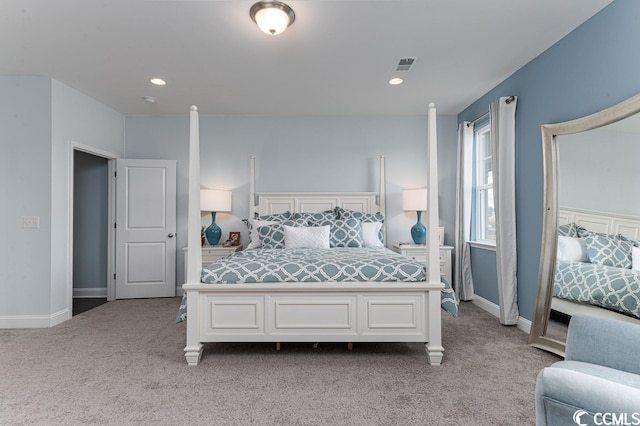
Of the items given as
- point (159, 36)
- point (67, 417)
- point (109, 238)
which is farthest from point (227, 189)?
point (67, 417)

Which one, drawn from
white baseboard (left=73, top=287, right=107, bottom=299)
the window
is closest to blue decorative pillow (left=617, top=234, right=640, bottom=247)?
the window

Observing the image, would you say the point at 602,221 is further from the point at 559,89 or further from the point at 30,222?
the point at 30,222

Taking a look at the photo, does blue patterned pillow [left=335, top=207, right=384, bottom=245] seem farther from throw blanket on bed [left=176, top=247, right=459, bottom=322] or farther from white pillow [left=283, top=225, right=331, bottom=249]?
throw blanket on bed [left=176, top=247, right=459, bottom=322]

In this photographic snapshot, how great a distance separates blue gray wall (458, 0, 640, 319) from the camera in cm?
221

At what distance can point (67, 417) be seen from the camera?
1.81m

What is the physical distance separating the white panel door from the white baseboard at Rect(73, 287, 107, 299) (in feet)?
1.34

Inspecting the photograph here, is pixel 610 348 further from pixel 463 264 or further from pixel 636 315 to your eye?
pixel 463 264

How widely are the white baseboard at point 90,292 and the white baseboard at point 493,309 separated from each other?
16.8 ft

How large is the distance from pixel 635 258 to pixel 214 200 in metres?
4.12

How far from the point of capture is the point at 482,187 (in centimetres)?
422

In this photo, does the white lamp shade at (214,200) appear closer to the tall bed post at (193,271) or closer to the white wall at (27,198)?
the white wall at (27,198)

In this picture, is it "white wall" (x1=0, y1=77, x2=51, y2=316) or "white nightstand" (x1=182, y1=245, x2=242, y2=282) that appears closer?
"white wall" (x1=0, y1=77, x2=51, y2=316)

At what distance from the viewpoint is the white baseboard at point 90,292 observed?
15.3ft

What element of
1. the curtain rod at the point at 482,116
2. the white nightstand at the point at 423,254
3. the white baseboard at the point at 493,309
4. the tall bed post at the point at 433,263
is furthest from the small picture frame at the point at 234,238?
the curtain rod at the point at 482,116
